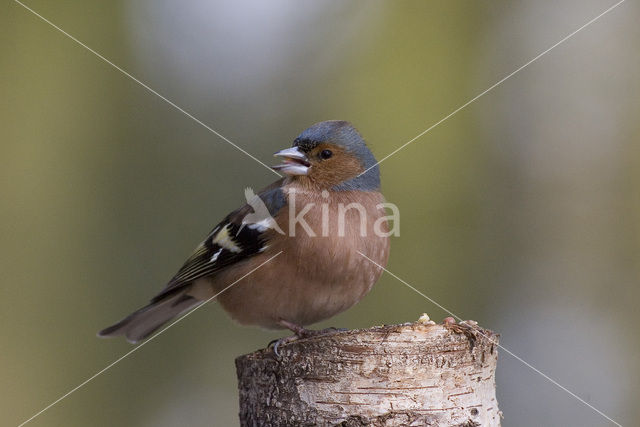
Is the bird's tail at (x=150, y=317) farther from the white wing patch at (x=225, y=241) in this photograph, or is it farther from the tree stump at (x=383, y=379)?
the tree stump at (x=383, y=379)

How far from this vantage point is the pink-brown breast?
14.9 ft

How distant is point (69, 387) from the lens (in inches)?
349

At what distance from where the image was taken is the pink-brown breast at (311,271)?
14.9 ft

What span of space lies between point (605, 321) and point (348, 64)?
5040 mm

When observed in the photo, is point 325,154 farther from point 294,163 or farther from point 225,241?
point 225,241

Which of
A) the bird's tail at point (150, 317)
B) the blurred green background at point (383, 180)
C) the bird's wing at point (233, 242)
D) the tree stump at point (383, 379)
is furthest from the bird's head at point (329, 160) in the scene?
the blurred green background at point (383, 180)

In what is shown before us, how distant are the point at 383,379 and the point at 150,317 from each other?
2996mm

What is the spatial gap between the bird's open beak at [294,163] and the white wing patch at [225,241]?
62cm

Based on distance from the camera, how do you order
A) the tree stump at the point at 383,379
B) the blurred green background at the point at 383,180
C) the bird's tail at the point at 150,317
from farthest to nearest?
the blurred green background at the point at 383,180, the bird's tail at the point at 150,317, the tree stump at the point at 383,379

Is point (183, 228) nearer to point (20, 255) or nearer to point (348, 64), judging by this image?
point (20, 255)

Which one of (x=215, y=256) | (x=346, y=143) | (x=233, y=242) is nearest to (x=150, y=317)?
(x=215, y=256)

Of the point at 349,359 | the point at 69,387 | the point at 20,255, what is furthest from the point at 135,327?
the point at 20,255

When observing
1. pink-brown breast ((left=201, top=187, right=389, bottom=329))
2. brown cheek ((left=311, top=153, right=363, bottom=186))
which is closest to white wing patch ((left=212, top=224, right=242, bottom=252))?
pink-brown breast ((left=201, top=187, right=389, bottom=329))

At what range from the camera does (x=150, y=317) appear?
5727mm
